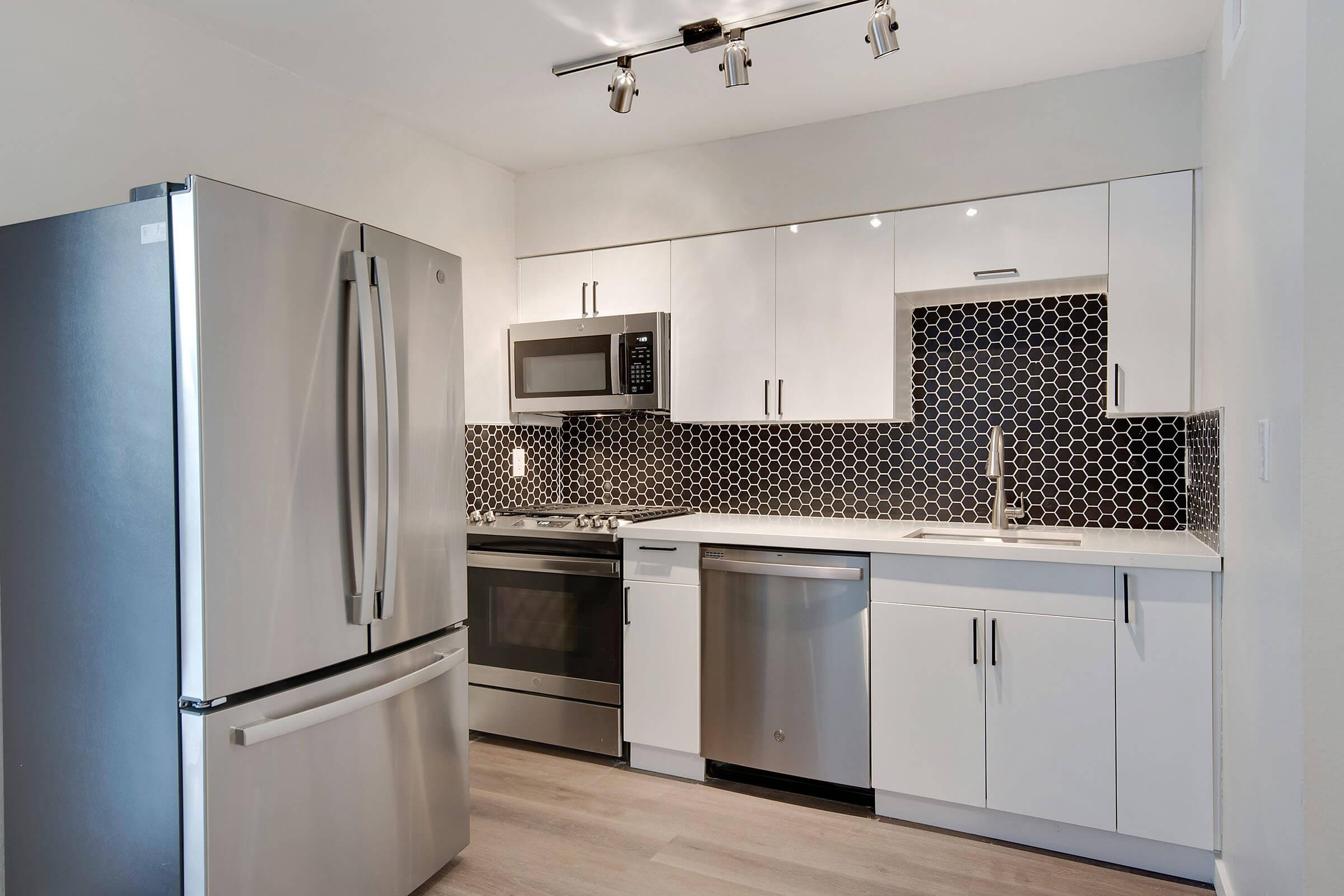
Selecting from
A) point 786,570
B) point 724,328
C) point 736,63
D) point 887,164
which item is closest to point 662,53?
point 736,63

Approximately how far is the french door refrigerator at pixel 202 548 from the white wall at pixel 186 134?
338mm

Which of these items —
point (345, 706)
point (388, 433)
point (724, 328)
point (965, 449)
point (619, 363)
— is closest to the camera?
point (345, 706)

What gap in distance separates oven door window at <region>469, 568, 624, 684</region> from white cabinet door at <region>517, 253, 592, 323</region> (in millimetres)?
1209

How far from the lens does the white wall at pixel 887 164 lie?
8.63ft

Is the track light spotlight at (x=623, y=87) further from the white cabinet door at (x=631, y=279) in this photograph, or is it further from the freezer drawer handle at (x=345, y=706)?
the freezer drawer handle at (x=345, y=706)

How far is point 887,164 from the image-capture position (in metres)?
3.00

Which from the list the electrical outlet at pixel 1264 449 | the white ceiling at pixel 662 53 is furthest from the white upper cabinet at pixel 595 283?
the electrical outlet at pixel 1264 449

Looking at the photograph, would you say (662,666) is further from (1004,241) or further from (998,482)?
(1004,241)

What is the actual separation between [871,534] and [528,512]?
1597mm

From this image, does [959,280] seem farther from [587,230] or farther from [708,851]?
[708,851]

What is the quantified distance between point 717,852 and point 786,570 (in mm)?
921

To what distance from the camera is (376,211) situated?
3064 mm

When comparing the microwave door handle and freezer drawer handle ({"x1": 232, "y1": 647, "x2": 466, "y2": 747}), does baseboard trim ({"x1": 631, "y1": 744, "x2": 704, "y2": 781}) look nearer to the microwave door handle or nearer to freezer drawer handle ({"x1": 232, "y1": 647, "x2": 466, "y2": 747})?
freezer drawer handle ({"x1": 232, "y1": 647, "x2": 466, "y2": 747})

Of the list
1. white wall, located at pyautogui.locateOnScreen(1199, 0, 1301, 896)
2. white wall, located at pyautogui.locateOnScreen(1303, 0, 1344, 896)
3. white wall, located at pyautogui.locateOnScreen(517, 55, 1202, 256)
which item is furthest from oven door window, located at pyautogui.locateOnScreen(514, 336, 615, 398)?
white wall, located at pyautogui.locateOnScreen(1303, 0, 1344, 896)
